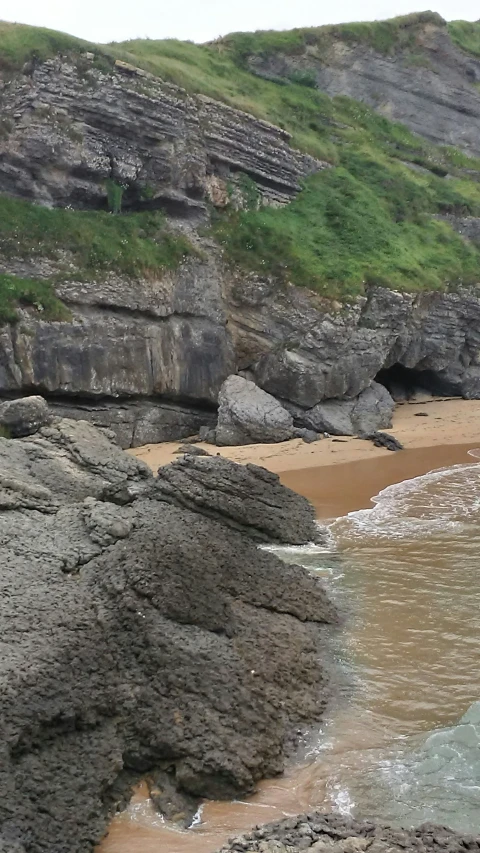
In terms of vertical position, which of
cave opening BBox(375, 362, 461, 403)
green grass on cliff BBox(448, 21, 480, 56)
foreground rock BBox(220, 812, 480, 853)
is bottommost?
cave opening BBox(375, 362, 461, 403)

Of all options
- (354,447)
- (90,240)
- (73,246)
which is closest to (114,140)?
(90,240)

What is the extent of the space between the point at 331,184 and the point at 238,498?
21944 mm

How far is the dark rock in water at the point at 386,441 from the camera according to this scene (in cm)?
2033

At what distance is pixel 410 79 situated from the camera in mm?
42438

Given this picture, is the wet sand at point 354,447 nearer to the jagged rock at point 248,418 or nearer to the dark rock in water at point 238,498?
the jagged rock at point 248,418

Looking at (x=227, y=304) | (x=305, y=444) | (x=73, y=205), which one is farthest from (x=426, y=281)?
(x=73, y=205)

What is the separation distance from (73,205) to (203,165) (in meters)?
5.12

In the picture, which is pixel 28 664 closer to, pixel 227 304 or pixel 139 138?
pixel 227 304

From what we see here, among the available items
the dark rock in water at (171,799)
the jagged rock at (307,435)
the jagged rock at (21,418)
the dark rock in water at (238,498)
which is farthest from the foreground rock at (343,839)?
the jagged rock at (307,435)

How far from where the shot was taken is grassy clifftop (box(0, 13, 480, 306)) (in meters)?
24.8

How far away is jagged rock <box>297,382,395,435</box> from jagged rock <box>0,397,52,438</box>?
9.72 m

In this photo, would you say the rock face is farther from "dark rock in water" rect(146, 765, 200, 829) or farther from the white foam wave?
the white foam wave

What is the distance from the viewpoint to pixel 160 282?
75.1 ft

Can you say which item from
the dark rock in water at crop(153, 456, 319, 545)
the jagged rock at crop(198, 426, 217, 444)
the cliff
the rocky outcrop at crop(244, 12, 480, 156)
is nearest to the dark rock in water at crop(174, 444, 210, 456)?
the jagged rock at crop(198, 426, 217, 444)
